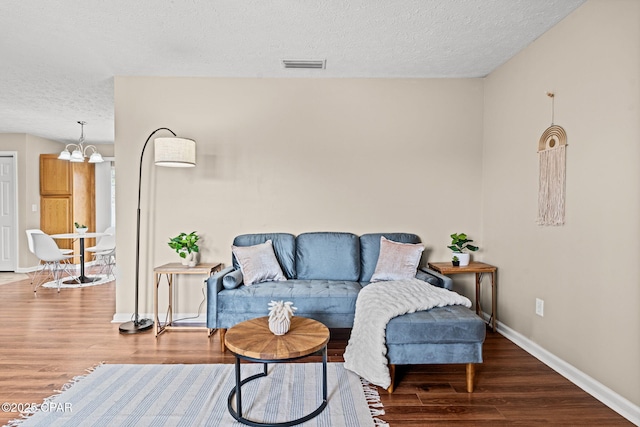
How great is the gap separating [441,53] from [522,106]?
85 centimetres

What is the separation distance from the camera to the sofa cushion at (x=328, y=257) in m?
3.35

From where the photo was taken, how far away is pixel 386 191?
12.0 feet

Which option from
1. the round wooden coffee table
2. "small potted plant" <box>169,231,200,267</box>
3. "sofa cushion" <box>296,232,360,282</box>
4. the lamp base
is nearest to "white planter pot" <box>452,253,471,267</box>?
"sofa cushion" <box>296,232,360,282</box>

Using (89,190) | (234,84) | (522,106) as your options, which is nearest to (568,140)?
(522,106)

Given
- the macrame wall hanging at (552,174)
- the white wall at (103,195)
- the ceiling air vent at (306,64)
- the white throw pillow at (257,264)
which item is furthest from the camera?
the white wall at (103,195)

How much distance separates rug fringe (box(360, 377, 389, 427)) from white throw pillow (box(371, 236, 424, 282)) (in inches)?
41.9

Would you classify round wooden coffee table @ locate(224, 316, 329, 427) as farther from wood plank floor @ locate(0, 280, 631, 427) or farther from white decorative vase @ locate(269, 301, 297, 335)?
wood plank floor @ locate(0, 280, 631, 427)

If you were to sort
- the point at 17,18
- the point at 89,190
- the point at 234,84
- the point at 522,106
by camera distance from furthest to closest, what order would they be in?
the point at 89,190 < the point at 234,84 < the point at 522,106 < the point at 17,18

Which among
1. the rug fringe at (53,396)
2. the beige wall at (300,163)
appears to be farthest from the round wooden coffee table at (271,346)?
the beige wall at (300,163)

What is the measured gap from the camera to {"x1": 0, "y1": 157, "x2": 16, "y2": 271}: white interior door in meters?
6.12

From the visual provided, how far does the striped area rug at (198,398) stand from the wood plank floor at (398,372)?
15 cm

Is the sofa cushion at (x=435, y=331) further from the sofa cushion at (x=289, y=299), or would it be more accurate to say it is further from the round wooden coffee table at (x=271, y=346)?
the sofa cushion at (x=289, y=299)

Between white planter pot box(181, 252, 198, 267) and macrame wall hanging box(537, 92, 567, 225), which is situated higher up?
macrame wall hanging box(537, 92, 567, 225)

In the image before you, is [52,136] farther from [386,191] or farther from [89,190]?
[386,191]
